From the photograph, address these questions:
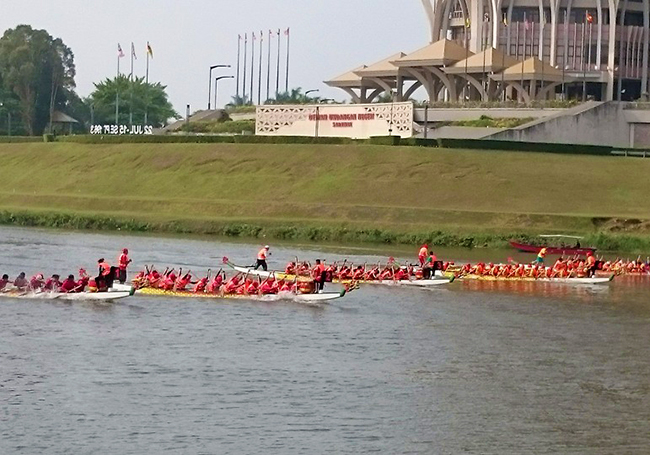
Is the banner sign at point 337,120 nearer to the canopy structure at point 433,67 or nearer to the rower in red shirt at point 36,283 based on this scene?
the canopy structure at point 433,67

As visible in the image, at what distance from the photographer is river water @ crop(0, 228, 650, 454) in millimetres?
37906

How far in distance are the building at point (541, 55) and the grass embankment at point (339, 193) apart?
115 ft

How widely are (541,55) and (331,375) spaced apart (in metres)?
122

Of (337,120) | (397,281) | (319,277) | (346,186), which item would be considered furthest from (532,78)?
(319,277)

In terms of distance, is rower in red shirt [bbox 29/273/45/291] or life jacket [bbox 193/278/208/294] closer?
rower in red shirt [bbox 29/273/45/291]

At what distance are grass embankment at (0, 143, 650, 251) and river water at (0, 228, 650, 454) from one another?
29.0 metres

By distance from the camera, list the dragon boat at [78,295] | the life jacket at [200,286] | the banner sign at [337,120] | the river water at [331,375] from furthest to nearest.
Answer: the banner sign at [337,120]
the life jacket at [200,286]
the dragon boat at [78,295]
the river water at [331,375]

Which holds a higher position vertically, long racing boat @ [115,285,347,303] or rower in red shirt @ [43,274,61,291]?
rower in red shirt @ [43,274,61,291]

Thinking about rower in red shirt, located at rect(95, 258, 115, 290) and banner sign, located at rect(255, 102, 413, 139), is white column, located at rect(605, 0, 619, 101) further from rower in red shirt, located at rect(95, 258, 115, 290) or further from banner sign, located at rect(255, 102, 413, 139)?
rower in red shirt, located at rect(95, 258, 115, 290)

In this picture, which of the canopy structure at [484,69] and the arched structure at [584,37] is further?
the arched structure at [584,37]

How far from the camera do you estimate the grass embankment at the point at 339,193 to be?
319 ft

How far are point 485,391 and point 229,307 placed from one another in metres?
19.5

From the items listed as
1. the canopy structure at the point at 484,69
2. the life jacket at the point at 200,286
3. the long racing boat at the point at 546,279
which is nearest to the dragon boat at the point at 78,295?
the life jacket at the point at 200,286

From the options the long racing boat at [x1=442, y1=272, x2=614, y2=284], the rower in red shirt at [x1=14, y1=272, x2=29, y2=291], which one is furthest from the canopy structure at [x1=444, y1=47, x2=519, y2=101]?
the rower in red shirt at [x1=14, y1=272, x2=29, y2=291]
